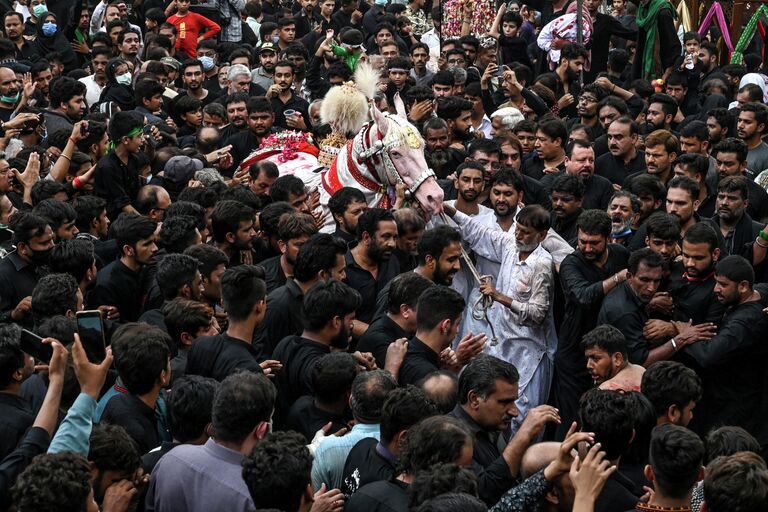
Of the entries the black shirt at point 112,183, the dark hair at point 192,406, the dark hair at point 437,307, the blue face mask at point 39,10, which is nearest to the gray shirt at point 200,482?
the dark hair at point 192,406

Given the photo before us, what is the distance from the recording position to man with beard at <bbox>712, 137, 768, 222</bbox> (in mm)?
9000

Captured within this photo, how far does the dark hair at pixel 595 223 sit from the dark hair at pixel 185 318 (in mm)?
2597

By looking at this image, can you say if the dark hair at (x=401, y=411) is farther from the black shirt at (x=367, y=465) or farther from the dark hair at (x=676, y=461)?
the dark hair at (x=676, y=461)

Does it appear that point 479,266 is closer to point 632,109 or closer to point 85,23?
point 632,109

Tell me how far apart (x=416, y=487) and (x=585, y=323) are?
11.8ft

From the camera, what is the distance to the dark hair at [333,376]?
5516 millimetres

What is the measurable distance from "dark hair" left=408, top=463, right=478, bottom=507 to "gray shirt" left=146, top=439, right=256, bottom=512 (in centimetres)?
76

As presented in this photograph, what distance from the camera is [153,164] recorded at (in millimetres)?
10188

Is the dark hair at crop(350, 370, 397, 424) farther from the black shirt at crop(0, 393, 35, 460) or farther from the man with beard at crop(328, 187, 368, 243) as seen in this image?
the man with beard at crop(328, 187, 368, 243)

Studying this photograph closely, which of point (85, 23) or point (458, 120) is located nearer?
point (458, 120)

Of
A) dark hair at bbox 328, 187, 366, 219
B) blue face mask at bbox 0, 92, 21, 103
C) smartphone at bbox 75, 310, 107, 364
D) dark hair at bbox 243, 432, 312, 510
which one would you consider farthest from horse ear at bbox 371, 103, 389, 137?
blue face mask at bbox 0, 92, 21, 103

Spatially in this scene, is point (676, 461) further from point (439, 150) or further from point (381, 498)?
point (439, 150)

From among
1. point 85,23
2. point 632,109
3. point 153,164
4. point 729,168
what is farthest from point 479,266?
point 85,23

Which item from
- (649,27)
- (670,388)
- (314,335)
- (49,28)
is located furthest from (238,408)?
(49,28)
